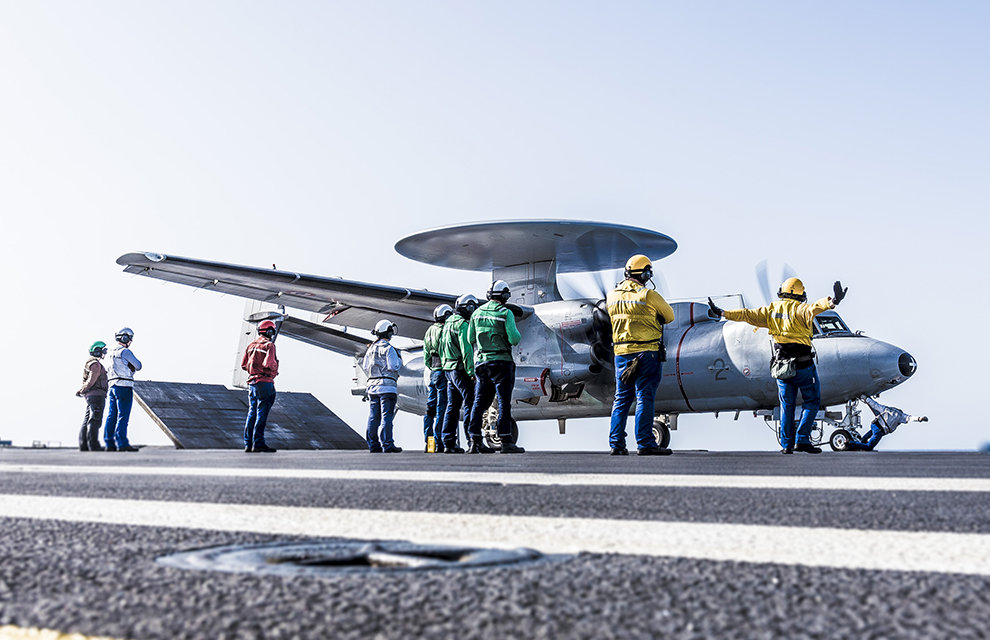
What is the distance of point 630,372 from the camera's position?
27.0 ft

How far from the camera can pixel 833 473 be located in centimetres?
461

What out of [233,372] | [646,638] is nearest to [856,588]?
[646,638]

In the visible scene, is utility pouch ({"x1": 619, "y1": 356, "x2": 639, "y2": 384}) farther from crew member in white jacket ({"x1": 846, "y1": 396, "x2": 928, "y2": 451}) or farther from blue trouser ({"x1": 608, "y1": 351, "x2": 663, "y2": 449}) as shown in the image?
crew member in white jacket ({"x1": 846, "y1": 396, "x2": 928, "y2": 451})

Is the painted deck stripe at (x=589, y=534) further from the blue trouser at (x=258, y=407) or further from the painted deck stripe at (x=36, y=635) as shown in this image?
the blue trouser at (x=258, y=407)

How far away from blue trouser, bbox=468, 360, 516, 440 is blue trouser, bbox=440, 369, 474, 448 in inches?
Answer: 21.9

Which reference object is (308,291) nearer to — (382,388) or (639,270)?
(382,388)

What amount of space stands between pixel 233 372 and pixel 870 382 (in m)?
15.7

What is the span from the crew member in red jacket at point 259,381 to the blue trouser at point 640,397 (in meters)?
4.75

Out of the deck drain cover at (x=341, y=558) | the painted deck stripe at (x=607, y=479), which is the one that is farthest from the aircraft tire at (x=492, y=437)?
the deck drain cover at (x=341, y=558)

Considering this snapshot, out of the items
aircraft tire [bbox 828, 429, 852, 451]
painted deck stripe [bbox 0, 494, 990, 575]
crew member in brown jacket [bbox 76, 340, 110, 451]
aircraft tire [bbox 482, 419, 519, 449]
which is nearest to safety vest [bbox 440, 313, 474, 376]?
aircraft tire [bbox 482, 419, 519, 449]

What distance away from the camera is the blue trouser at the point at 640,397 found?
8.10 meters

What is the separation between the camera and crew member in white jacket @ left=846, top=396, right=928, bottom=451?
11781 mm

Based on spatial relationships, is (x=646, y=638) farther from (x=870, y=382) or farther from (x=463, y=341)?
(x=870, y=382)

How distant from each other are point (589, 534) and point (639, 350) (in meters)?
5.92
